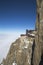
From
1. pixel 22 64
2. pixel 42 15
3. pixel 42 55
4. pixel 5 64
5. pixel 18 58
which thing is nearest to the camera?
pixel 42 15

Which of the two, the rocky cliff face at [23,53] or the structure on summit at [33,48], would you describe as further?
the rocky cliff face at [23,53]

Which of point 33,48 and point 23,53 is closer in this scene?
point 33,48

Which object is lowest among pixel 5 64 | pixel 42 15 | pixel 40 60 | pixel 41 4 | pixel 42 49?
pixel 5 64

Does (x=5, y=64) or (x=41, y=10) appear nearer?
(x=41, y=10)

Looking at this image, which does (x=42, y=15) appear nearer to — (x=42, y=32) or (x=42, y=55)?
(x=42, y=32)

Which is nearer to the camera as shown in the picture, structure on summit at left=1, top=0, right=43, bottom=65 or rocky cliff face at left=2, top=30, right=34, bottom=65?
structure on summit at left=1, top=0, right=43, bottom=65

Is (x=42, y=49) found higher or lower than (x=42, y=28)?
lower

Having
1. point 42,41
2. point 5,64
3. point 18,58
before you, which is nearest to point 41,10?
point 42,41

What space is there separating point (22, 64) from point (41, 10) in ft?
118

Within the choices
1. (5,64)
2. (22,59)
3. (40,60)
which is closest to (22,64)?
(22,59)

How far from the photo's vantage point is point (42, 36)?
1472 centimetres

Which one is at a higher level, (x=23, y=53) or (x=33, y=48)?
(x=33, y=48)

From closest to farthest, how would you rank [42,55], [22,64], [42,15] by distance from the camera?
1. [42,15]
2. [42,55]
3. [22,64]

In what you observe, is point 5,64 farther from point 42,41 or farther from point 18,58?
point 42,41
